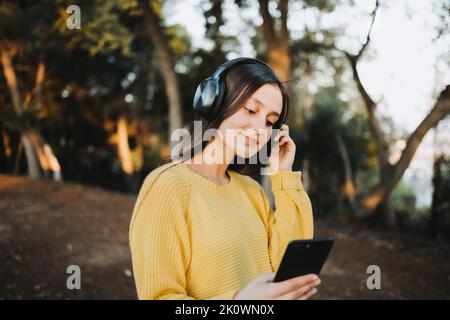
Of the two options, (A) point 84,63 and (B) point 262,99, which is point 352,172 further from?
(B) point 262,99

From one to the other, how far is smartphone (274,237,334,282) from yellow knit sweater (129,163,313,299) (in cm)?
21

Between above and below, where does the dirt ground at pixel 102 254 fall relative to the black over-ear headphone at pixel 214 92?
below

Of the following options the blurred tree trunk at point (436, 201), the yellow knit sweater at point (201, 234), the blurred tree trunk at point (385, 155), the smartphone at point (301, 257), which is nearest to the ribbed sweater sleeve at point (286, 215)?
the yellow knit sweater at point (201, 234)

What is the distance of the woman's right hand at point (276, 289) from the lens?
3.94 ft

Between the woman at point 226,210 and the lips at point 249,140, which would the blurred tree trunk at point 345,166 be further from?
the lips at point 249,140

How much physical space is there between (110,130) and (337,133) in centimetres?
1157

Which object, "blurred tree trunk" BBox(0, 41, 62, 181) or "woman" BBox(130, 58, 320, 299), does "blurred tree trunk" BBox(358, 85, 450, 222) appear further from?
"blurred tree trunk" BBox(0, 41, 62, 181)

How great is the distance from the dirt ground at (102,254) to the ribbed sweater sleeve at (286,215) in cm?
439

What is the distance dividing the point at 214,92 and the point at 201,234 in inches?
27.2

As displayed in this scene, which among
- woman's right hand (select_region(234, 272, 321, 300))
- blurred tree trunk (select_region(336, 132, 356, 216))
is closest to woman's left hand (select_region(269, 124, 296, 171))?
woman's right hand (select_region(234, 272, 321, 300))

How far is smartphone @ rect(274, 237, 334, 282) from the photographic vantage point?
1.19m

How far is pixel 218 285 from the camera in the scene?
149 centimetres

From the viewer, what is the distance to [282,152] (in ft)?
6.81

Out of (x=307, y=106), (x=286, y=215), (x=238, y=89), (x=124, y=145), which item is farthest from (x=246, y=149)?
(x=124, y=145)
